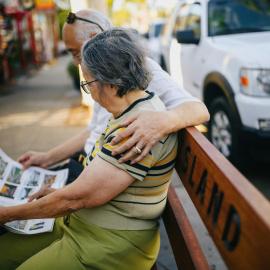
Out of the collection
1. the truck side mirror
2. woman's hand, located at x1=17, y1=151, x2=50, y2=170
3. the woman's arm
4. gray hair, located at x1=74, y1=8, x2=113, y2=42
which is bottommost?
woman's hand, located at x1=17, y1=151, x2=50, y2=170

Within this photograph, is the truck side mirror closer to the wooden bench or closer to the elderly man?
the elderly man

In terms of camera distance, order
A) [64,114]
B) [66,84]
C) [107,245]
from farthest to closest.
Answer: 1. [66,84]
2. [64,114]
3. [107,245]

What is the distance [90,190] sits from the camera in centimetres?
146

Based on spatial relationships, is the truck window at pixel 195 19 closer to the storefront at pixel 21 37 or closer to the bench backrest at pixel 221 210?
the bench backrest at pixel 221 210

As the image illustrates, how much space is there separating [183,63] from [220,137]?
187 cm

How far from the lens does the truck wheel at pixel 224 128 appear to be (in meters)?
3.95

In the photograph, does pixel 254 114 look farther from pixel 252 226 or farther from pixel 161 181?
pixel 252 226

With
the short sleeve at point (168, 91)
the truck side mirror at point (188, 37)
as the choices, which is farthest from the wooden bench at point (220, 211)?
the truck side mirror at point (188, 37)

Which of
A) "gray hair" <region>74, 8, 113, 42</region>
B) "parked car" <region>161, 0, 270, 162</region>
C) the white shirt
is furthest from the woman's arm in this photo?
"parked car" <region>161, 0, 270, 162</region>

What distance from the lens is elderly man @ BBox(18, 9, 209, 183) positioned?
1.46 metres

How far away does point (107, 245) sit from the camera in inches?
61.6

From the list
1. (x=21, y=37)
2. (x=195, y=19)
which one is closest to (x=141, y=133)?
(x=195, y=19)

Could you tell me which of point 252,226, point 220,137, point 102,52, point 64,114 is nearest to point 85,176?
point 102,52

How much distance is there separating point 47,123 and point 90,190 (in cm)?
538
